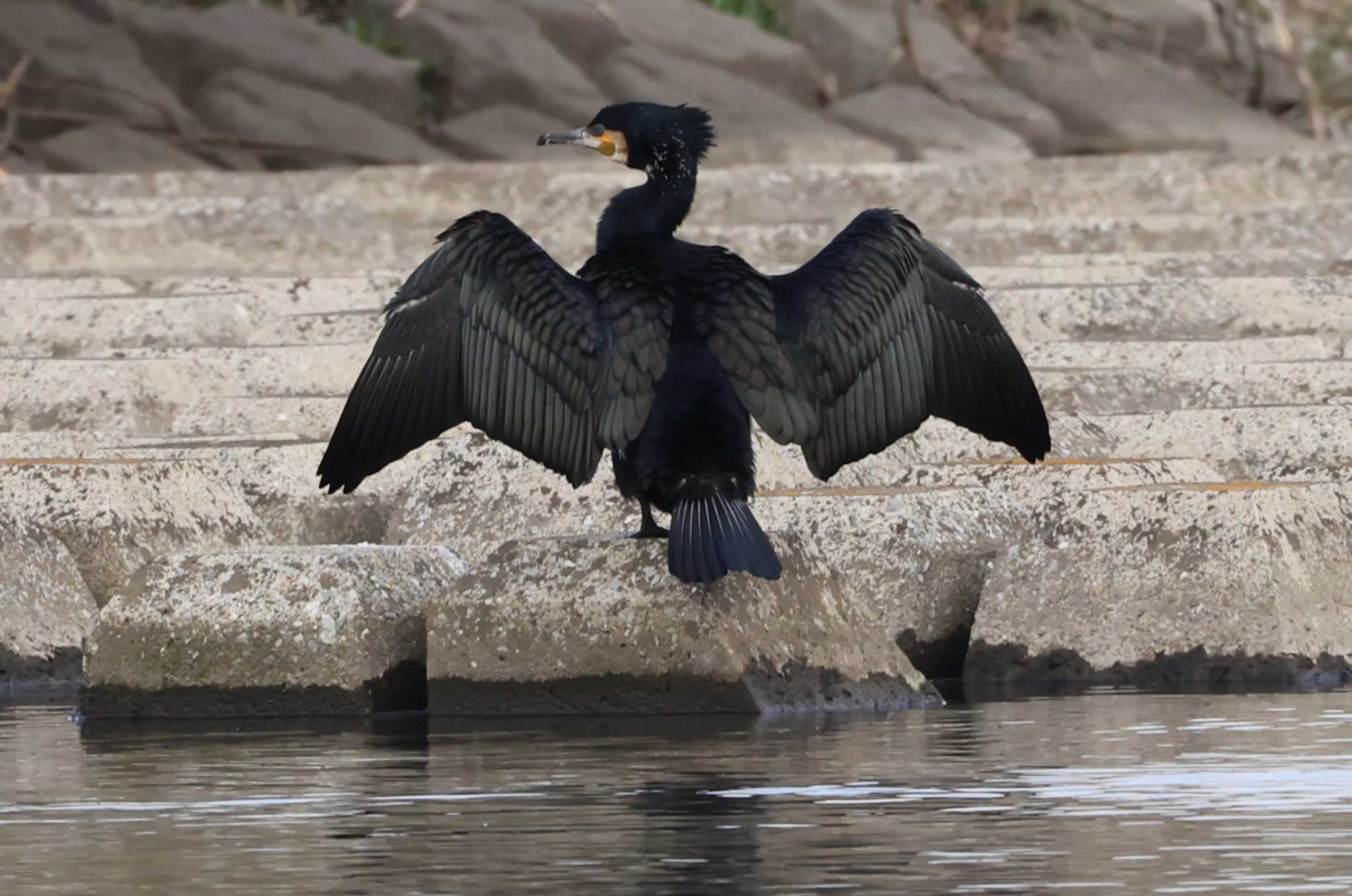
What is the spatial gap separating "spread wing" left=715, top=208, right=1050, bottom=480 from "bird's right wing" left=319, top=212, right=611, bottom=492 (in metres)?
0.37

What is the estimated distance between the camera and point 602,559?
7.98 m

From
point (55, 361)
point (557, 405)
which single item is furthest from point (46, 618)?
point (55, 361)

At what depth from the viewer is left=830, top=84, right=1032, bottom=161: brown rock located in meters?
27.4

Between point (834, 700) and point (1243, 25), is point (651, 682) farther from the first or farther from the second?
point (1243, 25)

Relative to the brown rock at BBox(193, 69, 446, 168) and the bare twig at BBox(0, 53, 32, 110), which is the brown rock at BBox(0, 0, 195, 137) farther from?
the brown rock at BBox(193, 69, 446, 168)

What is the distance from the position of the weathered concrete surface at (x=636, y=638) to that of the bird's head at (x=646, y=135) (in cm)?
94

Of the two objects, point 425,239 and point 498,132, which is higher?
point 498,132

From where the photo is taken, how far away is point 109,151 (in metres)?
25.7

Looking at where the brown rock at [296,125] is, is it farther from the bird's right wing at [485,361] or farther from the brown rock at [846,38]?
the bird's right wing at [485,361]

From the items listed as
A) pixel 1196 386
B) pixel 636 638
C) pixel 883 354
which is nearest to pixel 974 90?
pixel 1196 386

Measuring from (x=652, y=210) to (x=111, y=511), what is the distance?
7.13ft

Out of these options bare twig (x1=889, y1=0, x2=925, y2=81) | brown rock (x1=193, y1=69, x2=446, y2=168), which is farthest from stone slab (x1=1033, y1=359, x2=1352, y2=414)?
bare twig (x1=889, y1=0, x2=925, y2=81)

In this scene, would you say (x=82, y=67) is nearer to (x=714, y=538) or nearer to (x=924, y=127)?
(x=924, y=127)

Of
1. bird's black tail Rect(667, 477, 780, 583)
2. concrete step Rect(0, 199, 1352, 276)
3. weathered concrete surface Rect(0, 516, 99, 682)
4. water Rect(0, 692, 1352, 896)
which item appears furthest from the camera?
concrete step Rect(0, 199, 1352, 276)
